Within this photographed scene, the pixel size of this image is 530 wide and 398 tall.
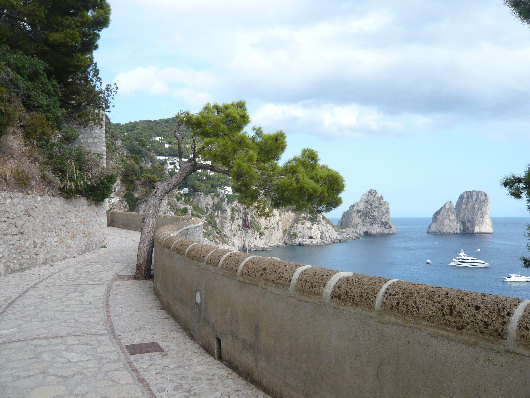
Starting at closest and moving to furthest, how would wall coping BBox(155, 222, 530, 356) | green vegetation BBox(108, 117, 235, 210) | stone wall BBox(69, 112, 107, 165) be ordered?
wall coping BBox(155, 222, 530, 356)
stone wall BBox(69, 112, 107, 165)
green vegetation BBox(108, 117, 235, 210)

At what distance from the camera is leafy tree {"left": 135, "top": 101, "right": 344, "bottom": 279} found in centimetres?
1397

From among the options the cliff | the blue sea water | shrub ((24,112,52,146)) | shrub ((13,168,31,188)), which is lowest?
the blue sea water

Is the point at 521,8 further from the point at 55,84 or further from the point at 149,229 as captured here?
the point at 55,84

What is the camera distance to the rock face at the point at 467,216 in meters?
179

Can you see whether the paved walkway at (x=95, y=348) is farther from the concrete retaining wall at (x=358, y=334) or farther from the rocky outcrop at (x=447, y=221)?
the rocky outcrop at (x=447, y=221)

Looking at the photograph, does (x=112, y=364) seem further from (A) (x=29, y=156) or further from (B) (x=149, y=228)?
(A) (x=29, y=156)

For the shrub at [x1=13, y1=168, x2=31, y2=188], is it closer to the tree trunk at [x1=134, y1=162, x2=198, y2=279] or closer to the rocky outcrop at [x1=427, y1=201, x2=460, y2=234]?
the tree trunk at [x1=134, y1=162, x2=198, y2=279]

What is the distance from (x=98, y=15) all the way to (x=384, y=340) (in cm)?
2441

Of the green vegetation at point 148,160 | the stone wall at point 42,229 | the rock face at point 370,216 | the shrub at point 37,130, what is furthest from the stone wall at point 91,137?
the rock face at point 370,216

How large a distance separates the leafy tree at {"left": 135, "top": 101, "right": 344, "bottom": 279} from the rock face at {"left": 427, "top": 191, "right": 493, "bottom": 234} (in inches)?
7177

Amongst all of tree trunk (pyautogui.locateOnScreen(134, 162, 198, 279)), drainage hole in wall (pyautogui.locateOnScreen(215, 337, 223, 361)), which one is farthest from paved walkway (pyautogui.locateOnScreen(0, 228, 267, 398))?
tree trunk (pyautogui.locateOnScreen(134, 162, 198, 279))

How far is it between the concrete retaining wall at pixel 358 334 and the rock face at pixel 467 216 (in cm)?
19145

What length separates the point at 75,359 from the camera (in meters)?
6.34

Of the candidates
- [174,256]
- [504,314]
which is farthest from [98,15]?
[504,314]
